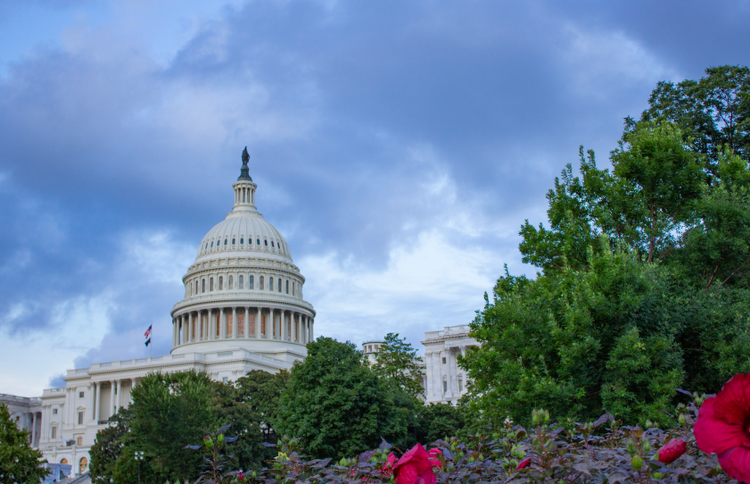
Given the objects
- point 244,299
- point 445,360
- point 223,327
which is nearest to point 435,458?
point 445,360

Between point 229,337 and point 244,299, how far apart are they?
7.06 meters

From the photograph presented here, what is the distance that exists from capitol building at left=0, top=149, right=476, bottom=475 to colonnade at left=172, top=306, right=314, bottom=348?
178 mm

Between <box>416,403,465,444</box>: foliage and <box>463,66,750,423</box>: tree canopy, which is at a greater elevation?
<box>463,66,750,423</box>: tree canopy

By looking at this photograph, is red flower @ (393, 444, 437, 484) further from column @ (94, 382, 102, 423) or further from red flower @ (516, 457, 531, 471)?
column @ (94, 382, 102, 423)

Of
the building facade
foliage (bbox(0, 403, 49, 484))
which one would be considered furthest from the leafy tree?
the building facade

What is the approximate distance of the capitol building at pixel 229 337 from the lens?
106188 millimetres

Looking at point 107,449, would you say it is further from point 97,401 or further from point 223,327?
point 223,327

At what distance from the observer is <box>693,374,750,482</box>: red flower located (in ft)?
12.9

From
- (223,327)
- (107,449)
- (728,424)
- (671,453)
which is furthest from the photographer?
(223,327)

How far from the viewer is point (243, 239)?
135m

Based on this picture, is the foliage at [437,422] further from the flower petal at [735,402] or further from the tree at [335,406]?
the flower petal at [735,402]

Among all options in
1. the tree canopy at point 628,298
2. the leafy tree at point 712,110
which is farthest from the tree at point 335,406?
the leafy tree at point 712,110

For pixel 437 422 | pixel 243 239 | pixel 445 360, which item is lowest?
pixel 437 422

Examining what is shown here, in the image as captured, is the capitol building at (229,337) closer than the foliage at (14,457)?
No
